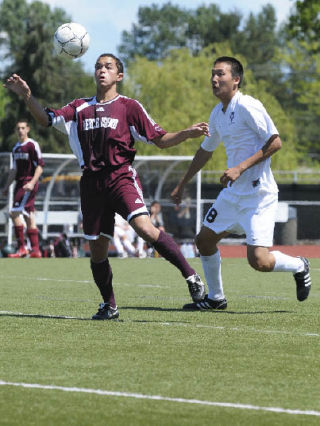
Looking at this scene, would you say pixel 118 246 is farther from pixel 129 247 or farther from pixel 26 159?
pixel 26 159

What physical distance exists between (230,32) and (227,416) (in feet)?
370

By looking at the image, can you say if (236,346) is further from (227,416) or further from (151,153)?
(151,153)

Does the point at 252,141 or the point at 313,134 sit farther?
the point at 313,134

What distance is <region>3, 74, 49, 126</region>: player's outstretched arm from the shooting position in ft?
28.3

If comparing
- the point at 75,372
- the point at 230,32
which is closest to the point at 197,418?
the point at 75,372

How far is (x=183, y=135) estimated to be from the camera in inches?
346

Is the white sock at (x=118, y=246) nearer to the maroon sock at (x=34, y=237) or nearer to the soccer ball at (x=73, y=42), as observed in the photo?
the maroon sock at (x=34, y=237)

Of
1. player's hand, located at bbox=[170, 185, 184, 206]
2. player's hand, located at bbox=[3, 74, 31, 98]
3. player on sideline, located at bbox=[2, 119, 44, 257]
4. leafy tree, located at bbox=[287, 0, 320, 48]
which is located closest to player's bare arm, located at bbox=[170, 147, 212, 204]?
player's hand, located at bbox=[170, 185, 184, 206]

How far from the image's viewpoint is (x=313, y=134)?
120 m

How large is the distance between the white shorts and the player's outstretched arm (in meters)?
1.70

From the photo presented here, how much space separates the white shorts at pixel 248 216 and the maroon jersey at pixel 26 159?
1110 centimetres

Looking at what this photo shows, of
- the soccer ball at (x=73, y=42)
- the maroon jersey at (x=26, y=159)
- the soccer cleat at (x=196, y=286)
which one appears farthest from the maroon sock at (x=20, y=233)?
the soccer cleat at (x=196, y=286)

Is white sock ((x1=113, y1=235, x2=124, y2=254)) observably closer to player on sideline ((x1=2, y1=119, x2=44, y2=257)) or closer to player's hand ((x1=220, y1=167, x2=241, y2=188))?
player on sideline ((x1=2, y1=119, x2=44, y2=257))

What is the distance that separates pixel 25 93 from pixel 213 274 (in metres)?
2.44
